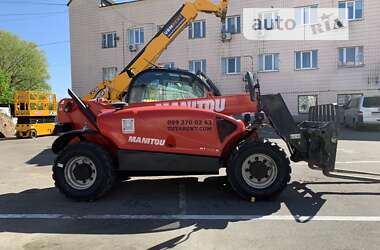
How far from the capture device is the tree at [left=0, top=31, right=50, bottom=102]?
5988 cm

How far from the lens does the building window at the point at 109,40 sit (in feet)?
113

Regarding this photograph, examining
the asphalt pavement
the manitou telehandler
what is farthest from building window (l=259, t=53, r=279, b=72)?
the manitou telehandler

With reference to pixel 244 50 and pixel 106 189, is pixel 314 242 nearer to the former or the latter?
pixel 106 189

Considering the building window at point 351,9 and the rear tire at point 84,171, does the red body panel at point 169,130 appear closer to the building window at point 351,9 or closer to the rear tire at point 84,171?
the rear tire at point 84,171

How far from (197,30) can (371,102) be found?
13.7m

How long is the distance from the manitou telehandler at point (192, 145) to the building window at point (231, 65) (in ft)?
76.4

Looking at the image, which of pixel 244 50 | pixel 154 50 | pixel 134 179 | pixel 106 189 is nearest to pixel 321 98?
pixel 244 50

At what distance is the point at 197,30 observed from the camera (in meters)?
31.9

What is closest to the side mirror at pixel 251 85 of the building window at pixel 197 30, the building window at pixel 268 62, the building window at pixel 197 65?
the building window at pixel 268 62

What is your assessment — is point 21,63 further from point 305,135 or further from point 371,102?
point 305,135

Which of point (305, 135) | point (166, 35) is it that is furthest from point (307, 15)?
point (305, 135)

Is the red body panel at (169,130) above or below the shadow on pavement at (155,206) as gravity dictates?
above

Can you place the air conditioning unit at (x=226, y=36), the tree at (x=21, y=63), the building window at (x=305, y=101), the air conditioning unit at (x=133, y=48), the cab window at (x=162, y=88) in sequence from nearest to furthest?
the cab window at (x=162, y=88)
the building window at (x=305, y=101)
the air conditioning unit at (x=226, y=36)
the air conditioning unit at (x=133, y=48)
the tree at (x=21, y=63)

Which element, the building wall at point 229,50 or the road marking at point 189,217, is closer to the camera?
the road marking at point 189,217
